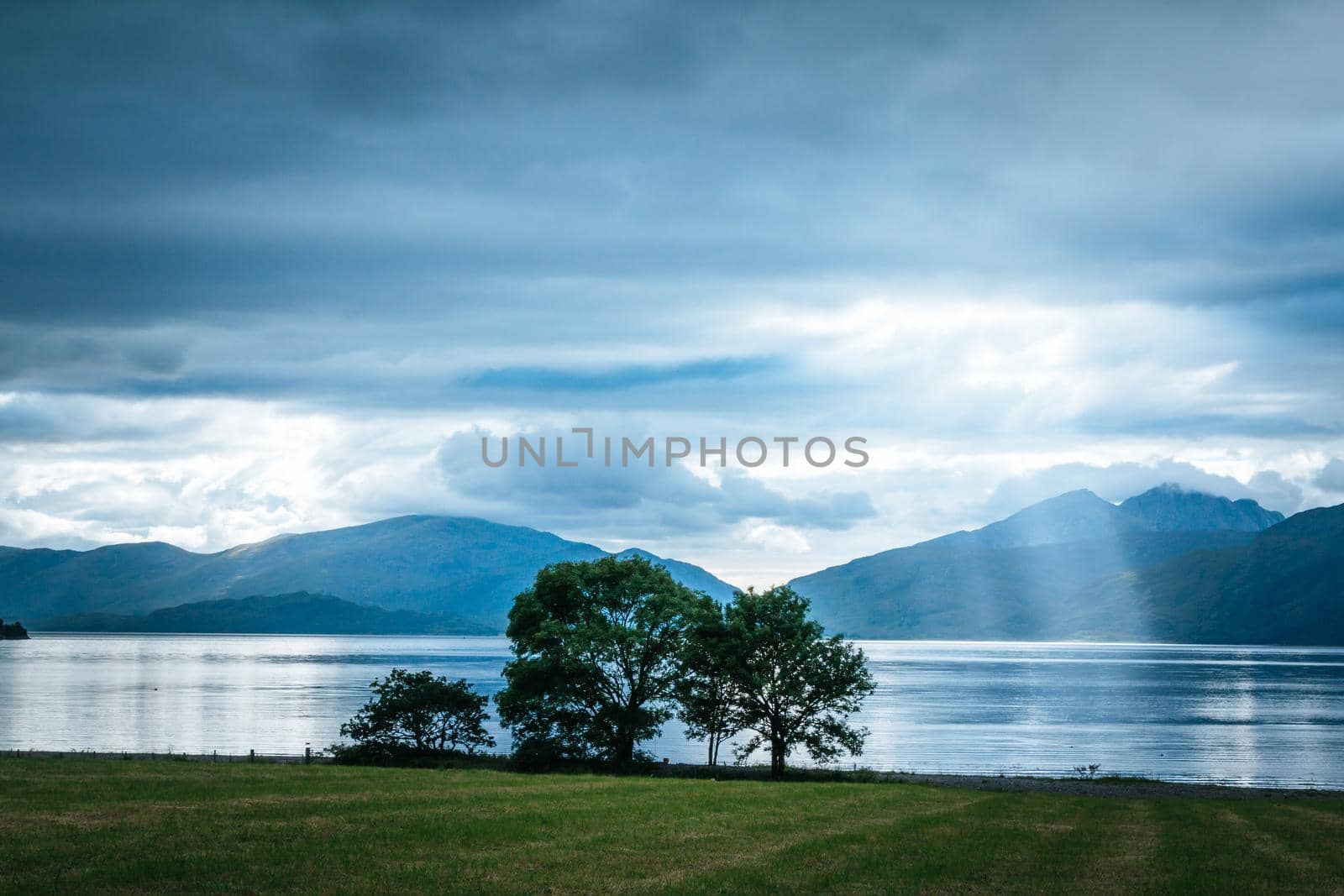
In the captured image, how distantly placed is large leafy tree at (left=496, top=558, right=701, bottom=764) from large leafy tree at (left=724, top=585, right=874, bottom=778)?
4.22 meters

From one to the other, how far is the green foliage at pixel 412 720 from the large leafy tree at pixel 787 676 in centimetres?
1751

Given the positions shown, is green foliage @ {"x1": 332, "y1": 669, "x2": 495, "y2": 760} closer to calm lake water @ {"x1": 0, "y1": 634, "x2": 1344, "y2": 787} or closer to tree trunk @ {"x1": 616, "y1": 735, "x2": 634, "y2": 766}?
tree trunk @ {"x1": 616, "y1": 735, "x2": 634, "y2": 766}

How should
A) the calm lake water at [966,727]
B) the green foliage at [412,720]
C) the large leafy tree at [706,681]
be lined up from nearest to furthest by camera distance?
the green foliage at [412,720] → the large leafy tree at [706,681] → the calm lake water at [966,727]

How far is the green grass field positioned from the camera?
78.6ft

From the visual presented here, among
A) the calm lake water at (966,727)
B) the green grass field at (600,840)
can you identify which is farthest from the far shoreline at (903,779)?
the calm lake water at (966,727)

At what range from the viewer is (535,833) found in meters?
30.5

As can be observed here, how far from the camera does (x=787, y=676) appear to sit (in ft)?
235

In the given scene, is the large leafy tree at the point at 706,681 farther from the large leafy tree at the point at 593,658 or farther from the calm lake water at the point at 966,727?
the calm lake water at the point at 966,727

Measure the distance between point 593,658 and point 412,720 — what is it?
12387 millimetres

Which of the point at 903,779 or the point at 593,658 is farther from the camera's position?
the point at 593,658

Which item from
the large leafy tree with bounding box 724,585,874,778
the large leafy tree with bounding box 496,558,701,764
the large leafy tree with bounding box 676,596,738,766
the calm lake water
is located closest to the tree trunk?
the large leafy tree with bounding box 496,558,701,764

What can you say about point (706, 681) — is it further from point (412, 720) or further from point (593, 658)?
point (412, 720)

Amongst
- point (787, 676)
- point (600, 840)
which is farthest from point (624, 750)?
point (600, 840)

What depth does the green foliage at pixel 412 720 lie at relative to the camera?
68.6 m
